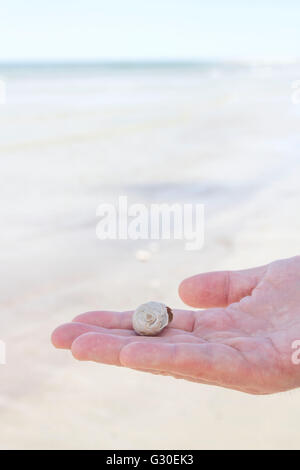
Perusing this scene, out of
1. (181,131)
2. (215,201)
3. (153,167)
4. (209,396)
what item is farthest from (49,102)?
(209,396)

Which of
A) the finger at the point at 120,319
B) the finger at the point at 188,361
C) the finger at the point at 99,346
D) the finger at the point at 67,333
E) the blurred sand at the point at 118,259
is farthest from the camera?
the blurred sand at the point at 118,259

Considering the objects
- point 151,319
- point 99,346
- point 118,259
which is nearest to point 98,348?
point 99,346

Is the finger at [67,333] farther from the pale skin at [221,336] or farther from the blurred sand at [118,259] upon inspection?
the blurred sand at [118,259]

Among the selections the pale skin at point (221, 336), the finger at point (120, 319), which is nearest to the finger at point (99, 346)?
the pale skin at point (221, 336)

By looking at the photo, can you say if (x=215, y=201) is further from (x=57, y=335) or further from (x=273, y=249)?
(x=57, y=335)

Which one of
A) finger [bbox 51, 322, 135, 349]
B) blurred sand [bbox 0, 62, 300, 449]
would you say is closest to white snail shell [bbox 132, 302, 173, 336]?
finger [bbox 51, 322, 135, 349]

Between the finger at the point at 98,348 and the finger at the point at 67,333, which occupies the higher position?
the finger at the point at 67,333

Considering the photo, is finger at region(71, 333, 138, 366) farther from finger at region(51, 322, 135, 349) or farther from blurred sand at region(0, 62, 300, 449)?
blurred sand at region(0, 62, 300, 449)
